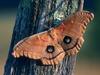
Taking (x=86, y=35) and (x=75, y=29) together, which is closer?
(x=75, y=29)

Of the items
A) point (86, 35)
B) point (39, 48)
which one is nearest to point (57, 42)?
point (39, 48)

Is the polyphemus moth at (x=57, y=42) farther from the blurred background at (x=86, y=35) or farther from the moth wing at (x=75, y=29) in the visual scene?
the blurred background at (x=86, y=35)

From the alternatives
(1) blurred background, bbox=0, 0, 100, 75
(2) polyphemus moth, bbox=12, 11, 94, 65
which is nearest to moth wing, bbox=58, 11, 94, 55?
(2) polyphemus moth, bbox=12, 11, 94, 65

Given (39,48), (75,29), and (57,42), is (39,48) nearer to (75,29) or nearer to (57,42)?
(57,42)

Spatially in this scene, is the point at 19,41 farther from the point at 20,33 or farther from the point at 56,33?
the point at 56,33

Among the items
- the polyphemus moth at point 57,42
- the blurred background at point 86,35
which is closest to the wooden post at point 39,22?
the polyphemus moth at point 57,42
